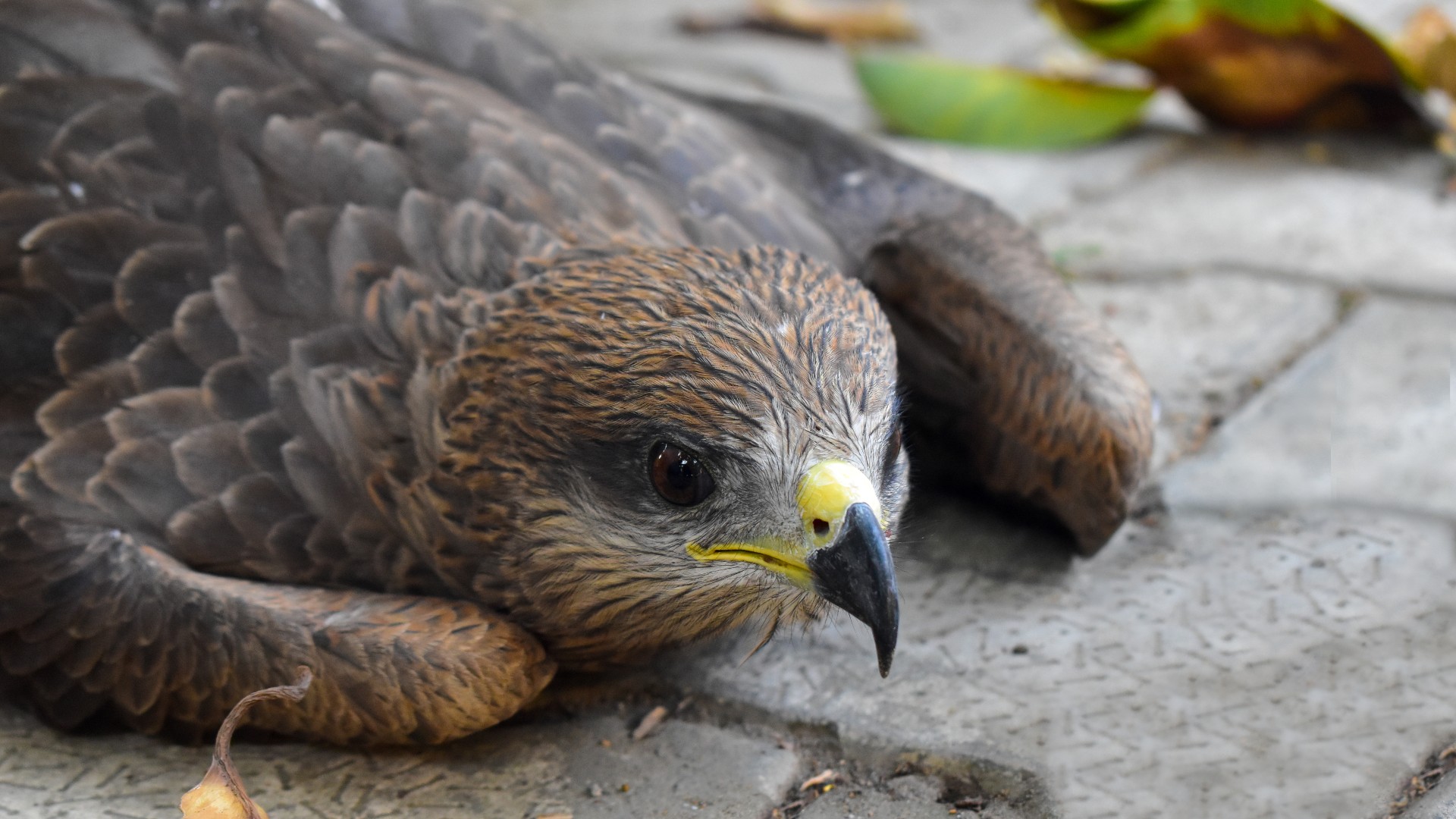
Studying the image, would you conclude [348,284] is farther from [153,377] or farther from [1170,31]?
[1170,31]

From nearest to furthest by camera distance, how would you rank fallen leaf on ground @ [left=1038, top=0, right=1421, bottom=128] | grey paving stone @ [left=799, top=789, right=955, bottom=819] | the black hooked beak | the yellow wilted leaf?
the black hooked beak < grey paving stone @ [left=799, top=789, right=955, bottom=819] < fallen leaf on ground @ [left=1038, top=0, right=1421, bottom=128] < the yellow wilted leaf

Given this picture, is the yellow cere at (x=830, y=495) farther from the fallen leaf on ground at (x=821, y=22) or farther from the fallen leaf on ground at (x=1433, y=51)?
the fallen leaf on ground at (x=821, y=22)

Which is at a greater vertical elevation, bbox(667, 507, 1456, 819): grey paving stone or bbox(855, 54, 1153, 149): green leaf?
bbox(855, 54, 1153, 149): green leaf

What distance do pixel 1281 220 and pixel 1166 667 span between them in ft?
8.14

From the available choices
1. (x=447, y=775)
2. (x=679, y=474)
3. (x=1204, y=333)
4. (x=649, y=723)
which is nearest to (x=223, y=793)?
(x=447, y=775)

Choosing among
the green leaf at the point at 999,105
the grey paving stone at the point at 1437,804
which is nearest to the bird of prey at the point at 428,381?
the grey paving stone at the point at 1437,804

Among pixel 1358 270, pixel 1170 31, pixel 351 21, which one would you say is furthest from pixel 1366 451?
pixel 351 21

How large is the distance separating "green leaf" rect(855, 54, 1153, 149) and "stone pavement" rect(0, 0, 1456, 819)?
1.07 meters

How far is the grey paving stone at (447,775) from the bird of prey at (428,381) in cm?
11

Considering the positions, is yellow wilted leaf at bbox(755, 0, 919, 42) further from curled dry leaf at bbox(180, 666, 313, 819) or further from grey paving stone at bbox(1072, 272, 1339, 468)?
curled dry leaf at bbox(180, 666, 313, 819)

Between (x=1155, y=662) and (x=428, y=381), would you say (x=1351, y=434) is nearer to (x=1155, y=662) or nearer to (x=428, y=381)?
(x=1155, y=662)

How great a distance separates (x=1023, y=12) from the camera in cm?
739

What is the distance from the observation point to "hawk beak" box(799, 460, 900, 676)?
291 cm

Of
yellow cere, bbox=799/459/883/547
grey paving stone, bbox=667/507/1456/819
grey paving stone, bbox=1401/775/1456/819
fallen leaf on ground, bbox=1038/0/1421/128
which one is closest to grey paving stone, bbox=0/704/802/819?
grey paving stone, bbox=667/507/1456/819
